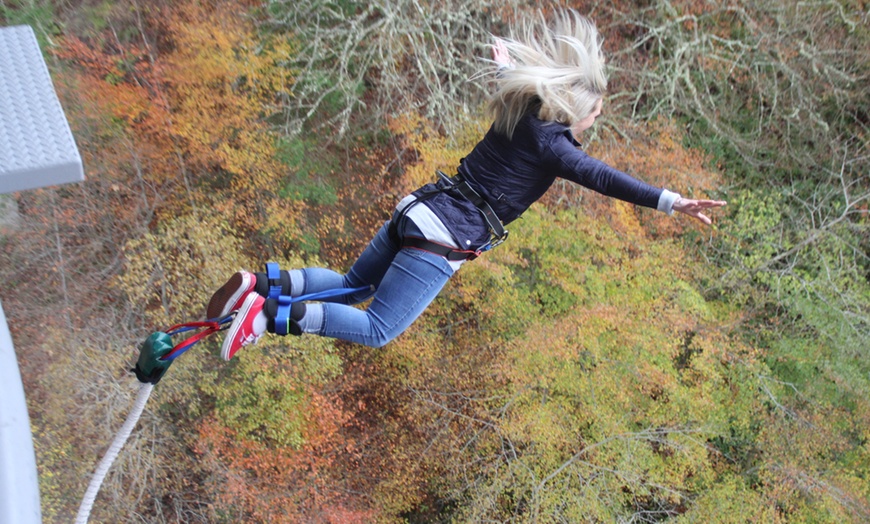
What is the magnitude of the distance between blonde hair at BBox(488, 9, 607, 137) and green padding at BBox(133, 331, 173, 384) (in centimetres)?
149

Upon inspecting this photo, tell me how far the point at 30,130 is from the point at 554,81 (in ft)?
5.67

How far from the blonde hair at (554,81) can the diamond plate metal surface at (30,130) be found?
1.57 m

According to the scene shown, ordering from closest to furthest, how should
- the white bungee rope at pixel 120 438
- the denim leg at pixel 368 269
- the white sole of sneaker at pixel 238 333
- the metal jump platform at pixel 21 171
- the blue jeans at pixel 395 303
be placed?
the metal jump platform at pixel 21 171 → the white bungee rope at pixel 120 438 → the white sole of sneaker at pixel 238 333 → the blue jeans at pixel 395 303 → the denim leg at pixel 368 269

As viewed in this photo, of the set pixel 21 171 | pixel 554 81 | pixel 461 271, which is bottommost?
pixel 461 271

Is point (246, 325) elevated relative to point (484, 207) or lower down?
lower down

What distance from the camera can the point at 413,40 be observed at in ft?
21.6

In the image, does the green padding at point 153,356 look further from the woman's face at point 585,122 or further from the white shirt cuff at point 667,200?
the white shirt cuff at point 667,200

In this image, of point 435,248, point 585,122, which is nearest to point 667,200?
point 585,122

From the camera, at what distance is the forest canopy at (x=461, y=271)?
257 inches

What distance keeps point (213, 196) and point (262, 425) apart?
2.29 m

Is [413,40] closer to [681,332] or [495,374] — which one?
[495,374]

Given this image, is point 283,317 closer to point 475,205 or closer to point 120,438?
point 120,438

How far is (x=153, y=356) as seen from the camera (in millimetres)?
2520

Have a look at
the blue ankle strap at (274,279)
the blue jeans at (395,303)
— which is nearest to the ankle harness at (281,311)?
the blue ankle strap at (274,279)
